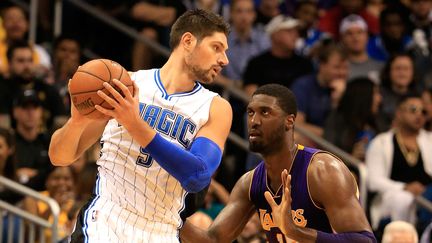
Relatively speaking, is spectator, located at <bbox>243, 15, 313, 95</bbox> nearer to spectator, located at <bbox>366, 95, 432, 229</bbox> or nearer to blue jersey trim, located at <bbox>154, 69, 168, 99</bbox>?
spectator, located at <bbox>366, 95, 432, 229</bbox>

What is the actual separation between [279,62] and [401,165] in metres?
2.06

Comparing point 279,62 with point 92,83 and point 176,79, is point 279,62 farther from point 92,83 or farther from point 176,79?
point 92,83

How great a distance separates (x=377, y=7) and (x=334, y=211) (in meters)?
8.58

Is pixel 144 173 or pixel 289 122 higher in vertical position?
pixel 289 122

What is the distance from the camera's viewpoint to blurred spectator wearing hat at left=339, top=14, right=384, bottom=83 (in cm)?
1202

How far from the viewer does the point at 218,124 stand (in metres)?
5.68

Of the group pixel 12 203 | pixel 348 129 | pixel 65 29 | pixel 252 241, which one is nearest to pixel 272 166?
pixel 252 241

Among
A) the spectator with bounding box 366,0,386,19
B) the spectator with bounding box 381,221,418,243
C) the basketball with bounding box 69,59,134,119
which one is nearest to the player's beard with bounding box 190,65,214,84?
the basketball with bounding box 69,59,134,119

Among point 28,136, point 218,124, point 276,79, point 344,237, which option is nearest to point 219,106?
point 218,124

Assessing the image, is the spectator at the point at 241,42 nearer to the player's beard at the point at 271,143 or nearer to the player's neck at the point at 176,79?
the player's beard at the point at 271,143

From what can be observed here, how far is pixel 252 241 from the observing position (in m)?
8.85

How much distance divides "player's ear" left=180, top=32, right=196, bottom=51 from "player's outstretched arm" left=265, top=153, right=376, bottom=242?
879 mm

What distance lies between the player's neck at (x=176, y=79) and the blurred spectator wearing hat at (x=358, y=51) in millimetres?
6322

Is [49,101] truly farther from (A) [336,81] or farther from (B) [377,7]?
(B) [377,7]
